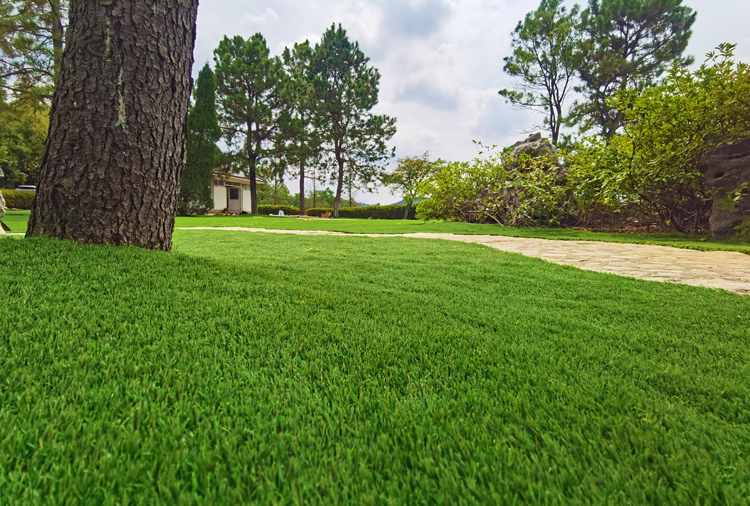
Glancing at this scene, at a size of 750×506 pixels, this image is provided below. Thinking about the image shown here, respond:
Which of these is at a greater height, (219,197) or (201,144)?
(201,144)

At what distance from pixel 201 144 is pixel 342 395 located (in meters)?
21.6

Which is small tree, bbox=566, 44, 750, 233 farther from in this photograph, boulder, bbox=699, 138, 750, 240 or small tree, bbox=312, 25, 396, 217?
small tree, bbox=312, 25, 396, 217

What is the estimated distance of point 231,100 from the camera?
1997cm

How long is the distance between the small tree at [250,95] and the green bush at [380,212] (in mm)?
8888

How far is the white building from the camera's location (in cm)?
2408

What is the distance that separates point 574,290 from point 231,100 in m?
22.9

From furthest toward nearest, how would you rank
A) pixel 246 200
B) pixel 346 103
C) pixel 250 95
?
pixel 246 200, pixel 346 103, pixel 250 95

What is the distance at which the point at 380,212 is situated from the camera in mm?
26750

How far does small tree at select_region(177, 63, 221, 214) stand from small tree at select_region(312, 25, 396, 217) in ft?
22.6

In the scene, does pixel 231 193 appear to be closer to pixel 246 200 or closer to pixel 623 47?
pixel 246 200

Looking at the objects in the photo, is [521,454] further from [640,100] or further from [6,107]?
[6,107]

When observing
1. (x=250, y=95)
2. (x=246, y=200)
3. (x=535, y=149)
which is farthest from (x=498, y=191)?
(x=246, y=200)

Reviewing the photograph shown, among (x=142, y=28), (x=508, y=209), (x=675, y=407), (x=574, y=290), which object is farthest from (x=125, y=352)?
(x=508, y=209)

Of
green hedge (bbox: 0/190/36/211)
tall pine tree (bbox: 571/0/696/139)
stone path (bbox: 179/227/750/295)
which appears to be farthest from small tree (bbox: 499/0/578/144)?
green hedge (bbox: 0/190/36/211)
